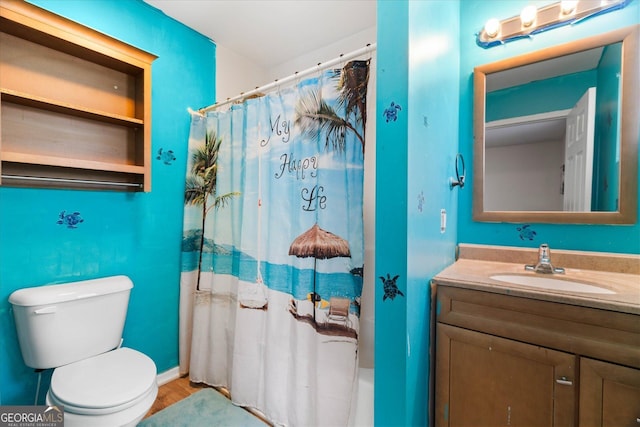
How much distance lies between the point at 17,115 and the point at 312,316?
5.82 ft

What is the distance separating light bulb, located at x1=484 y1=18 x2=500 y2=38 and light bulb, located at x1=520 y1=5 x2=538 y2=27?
112mm

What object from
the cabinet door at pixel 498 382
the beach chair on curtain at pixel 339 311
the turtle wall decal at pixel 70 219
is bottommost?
the cabinet door at pixel 498 382

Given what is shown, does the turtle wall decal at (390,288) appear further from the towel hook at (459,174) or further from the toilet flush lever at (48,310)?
the toilet flush lever at (48,310)

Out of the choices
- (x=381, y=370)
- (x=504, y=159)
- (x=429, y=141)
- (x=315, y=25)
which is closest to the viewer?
(x=381, y=370)

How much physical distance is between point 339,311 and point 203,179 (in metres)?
1.37

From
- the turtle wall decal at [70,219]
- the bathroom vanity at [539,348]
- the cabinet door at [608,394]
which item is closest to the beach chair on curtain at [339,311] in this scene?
the bathroom vanity at [539,348]

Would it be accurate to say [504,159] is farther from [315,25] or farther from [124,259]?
[124,259]

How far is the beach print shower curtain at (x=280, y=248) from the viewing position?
131 centimetres

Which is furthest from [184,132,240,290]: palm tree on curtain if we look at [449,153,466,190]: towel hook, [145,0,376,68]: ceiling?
[449,153,466,190]: towel hook

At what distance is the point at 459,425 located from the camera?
1.12 meters

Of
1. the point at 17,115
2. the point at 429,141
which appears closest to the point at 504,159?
the point at 429,141

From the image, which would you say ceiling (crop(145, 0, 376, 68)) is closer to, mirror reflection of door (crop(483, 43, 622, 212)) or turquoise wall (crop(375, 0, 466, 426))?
turquoise wall (crop(375, 0, 466, 426))

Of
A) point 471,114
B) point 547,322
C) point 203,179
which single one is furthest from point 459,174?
point 203,179

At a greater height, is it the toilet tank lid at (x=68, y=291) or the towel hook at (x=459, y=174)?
the towel hook at (x=459, y=174)
